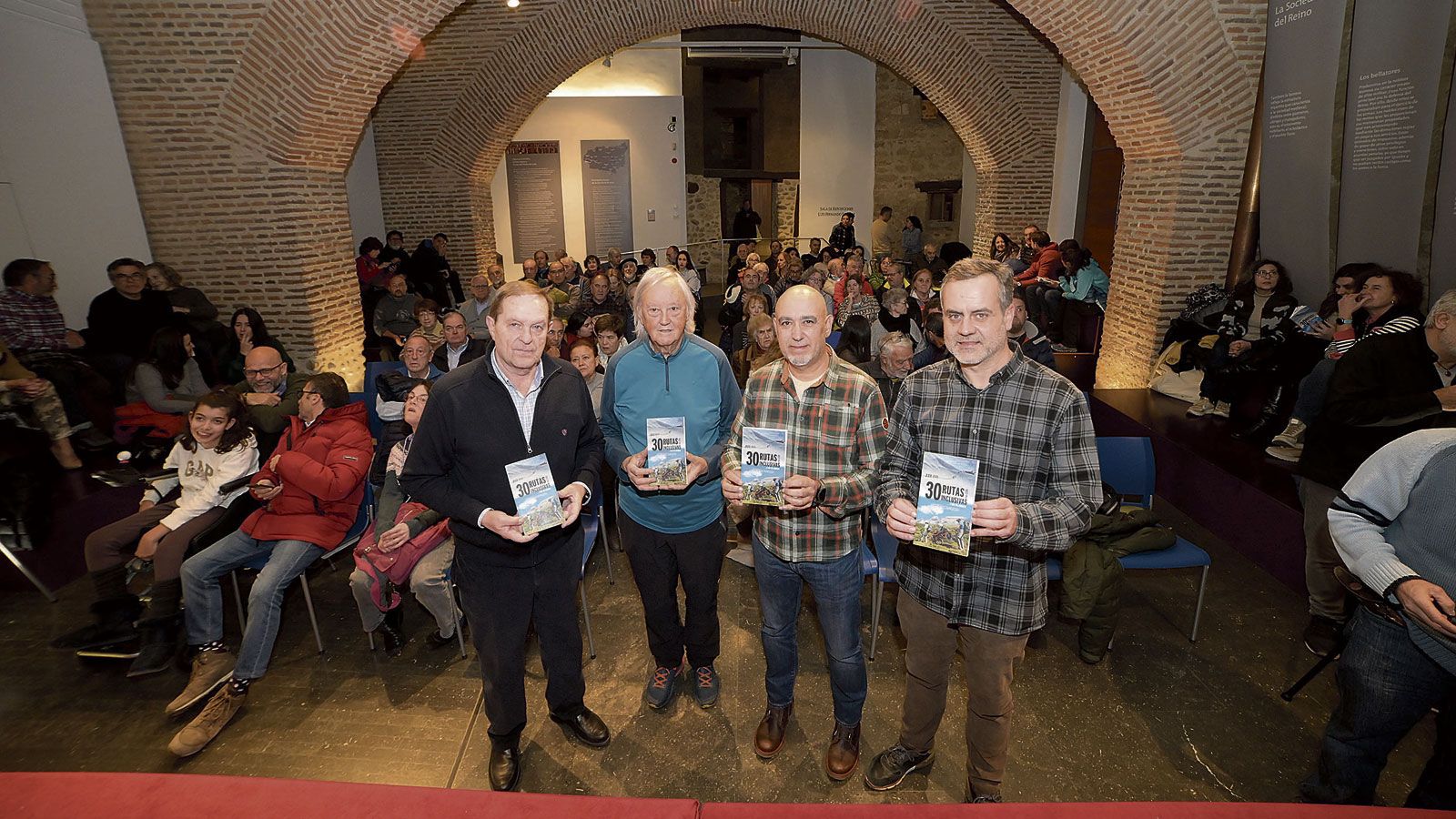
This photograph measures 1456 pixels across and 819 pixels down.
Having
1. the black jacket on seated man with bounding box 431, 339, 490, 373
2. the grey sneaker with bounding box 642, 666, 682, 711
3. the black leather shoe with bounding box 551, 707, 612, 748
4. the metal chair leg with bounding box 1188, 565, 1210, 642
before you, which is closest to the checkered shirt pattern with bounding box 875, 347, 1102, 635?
the grey sneaker with bounding box 642, 666, 682, 711

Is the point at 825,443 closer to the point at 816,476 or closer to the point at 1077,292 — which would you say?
the point at 816,476

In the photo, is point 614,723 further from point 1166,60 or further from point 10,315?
point 1166,60

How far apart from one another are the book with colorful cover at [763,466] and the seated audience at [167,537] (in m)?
3.15

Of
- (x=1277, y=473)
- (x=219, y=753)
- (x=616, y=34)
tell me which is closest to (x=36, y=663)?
(x=219, y=753)

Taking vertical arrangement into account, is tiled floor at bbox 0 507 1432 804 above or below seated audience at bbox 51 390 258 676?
below

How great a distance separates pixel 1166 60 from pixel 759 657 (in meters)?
6.76

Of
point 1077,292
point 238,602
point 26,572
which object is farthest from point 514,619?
point 1077,292

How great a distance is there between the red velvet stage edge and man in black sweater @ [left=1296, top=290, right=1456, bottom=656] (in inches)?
108

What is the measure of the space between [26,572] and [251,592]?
2.00 meters

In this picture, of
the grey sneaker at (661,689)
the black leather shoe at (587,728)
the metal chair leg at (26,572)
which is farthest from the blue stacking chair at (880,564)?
the metal chair leg at (26,572)

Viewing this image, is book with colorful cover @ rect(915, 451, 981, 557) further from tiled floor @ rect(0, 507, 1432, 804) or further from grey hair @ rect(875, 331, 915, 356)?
grey hair @ rect(875, 331, 915, 356)

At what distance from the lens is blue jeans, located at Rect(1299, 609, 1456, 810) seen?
2.38m

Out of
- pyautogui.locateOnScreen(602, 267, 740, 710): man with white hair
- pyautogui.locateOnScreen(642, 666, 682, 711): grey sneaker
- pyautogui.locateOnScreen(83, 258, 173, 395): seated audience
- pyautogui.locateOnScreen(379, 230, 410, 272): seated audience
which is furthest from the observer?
pyautogui.locateOnScreen(379, 230, 410, 272): seated audience

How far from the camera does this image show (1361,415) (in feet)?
11.8
